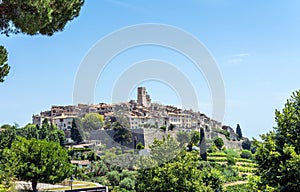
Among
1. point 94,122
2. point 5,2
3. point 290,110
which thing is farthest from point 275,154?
point 94,122

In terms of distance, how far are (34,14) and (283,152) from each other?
20.9ft

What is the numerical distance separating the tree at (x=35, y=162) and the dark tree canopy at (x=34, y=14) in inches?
446

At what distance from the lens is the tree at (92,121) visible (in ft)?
143

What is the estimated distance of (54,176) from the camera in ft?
55.0

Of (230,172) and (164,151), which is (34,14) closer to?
(164,151)

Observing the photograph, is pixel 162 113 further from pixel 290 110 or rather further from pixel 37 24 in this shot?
pixel 37 24

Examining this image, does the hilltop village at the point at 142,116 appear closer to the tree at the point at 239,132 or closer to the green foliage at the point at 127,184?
the tree at the point at 239,132

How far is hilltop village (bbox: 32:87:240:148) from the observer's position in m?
43.9

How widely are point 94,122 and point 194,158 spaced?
32.3 metres

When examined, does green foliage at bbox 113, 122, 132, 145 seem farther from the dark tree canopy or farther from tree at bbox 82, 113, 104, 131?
the dark tree canopy

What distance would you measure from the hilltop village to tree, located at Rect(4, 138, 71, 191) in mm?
22049

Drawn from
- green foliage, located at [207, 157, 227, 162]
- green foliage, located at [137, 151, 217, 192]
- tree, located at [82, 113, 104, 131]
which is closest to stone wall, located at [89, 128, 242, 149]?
tree, located at [82, 113, 104, 131]

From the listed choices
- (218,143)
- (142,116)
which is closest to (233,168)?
(142,116)

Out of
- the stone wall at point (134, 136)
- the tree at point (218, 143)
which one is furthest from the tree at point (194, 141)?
the tree at point (218, 143)
